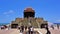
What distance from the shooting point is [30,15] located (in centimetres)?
5719

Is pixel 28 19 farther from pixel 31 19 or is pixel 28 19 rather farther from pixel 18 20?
pixel 18 20

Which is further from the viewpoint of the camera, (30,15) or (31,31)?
(30,15)

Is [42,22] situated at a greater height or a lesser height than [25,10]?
lesser

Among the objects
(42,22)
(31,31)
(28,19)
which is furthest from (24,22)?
(31,31)

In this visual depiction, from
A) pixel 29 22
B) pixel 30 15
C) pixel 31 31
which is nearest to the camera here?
pixel 31 31

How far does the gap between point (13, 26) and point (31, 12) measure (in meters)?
7.06

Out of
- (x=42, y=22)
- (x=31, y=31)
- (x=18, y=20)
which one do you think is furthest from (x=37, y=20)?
(x=31, y=31)

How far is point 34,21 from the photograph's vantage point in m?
54.4

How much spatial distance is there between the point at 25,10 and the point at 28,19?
189 inches

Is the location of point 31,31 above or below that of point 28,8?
below

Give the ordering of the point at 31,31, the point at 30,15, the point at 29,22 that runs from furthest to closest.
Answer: the point at 30,15
the point at 29,22
the point at 31,31

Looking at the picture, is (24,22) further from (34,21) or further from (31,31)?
(31,31)

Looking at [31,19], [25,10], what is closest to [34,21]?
[31,19]

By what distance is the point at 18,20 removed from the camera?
57.8 metres
